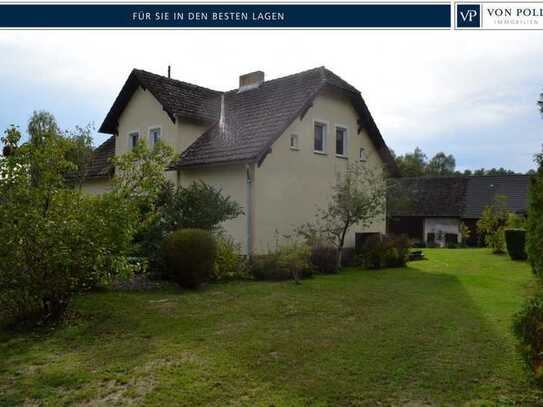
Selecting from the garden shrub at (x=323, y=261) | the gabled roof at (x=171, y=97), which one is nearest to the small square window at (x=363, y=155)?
the garden shrub at (x=323, y=261)

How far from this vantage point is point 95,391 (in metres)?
5.13

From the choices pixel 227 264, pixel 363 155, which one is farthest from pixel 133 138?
pixel 227 264

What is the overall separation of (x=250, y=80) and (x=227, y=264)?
1073 cm

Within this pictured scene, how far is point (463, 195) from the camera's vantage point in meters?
38.1

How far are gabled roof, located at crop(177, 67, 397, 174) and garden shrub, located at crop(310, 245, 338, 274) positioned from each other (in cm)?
372

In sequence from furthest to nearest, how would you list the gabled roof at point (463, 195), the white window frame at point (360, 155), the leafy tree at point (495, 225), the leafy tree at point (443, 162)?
the leafy tree at point (443, 162)
the gabled roof at point (463, 195)
the leafy tree at point (495, 225)
the white window frame at point (360, 155)

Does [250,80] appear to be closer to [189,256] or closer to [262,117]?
[262,117]

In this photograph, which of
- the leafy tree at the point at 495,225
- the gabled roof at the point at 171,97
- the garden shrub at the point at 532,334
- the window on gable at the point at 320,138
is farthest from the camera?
the leafy tree at the point at 495,225

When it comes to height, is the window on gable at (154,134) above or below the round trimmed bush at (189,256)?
above

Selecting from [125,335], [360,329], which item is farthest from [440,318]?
[125,335]

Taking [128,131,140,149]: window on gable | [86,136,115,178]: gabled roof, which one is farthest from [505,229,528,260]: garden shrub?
[86,136,115,178]: gabled roof

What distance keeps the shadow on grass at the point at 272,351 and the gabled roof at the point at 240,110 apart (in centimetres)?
707

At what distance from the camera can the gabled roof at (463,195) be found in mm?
35775

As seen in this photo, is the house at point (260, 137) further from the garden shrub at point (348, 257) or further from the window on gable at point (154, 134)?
the garden shrub at point (348, 257)
